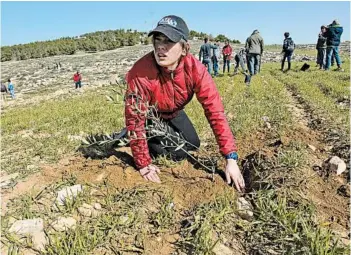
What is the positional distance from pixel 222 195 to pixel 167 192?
0.52m

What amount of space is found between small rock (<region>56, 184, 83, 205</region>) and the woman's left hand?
4.74ft

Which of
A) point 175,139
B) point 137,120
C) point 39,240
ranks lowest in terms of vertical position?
point 39,240

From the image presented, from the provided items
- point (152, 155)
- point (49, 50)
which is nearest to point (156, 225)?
point (152, 155)

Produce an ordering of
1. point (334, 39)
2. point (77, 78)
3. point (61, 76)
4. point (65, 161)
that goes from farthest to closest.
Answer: point (61, 76), point (77, 78), point (334, 39), point (65, 161)

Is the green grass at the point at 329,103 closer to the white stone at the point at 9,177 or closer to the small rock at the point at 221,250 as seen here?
the small rock at the point at 221,250

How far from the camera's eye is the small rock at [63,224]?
10.1 ft

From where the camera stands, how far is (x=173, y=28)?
3471 millimetres

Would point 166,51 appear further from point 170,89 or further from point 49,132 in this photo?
point 49,132

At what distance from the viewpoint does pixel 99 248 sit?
2830 mm

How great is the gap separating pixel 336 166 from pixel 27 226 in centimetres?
289

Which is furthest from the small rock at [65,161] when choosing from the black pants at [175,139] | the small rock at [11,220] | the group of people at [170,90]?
the small rock at [11,220]

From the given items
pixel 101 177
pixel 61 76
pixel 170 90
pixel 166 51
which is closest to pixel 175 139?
pixel 170 90

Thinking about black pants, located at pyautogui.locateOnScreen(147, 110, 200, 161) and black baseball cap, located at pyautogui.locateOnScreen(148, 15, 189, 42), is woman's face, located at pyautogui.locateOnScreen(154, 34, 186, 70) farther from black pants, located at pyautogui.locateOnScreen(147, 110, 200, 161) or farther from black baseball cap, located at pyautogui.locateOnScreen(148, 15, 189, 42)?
black pants, located at pyautogui.locateOnScreen(147, 110, 200, 161)

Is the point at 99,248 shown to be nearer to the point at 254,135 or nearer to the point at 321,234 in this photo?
the point at 321,234
